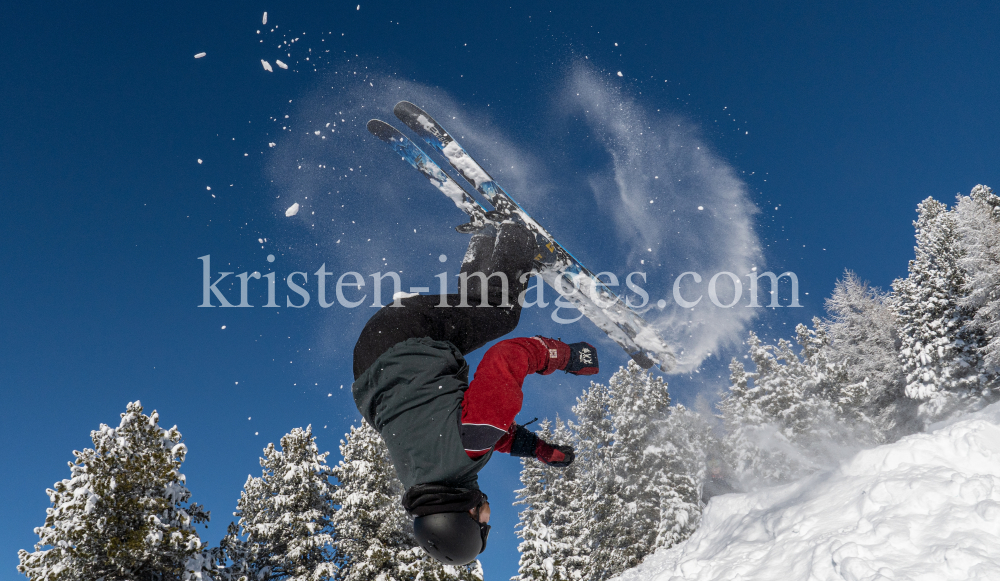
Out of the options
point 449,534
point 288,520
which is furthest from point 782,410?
point 449,534

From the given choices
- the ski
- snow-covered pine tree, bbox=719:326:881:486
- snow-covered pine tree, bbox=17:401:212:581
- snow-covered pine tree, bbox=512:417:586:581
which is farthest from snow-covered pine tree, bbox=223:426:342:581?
snow-covered pine tree, bbox=719:326:881:486

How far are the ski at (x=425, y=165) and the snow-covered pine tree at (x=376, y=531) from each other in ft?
35.3

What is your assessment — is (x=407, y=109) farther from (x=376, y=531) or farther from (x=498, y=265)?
(x=376, y=531)

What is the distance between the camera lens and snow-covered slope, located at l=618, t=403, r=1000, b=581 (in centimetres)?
372

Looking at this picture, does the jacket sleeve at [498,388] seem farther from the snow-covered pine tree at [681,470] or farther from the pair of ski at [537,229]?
the snow-covered pine tree at [681,470]

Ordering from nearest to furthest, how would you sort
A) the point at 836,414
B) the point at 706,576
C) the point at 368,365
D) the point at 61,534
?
the point at 368,365
the point at 706,576
the point at 61,534
the point at 836,414

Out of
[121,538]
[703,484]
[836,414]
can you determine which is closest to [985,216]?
[836,414]

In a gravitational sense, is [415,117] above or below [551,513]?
above

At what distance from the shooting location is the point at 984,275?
18.6 meters

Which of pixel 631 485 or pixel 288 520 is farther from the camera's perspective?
pixel 631 485

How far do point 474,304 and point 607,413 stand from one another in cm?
2361

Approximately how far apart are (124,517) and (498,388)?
14029 millimetres

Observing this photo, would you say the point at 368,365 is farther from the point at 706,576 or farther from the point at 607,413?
the point at 607,413

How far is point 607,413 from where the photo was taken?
79.7 ft
